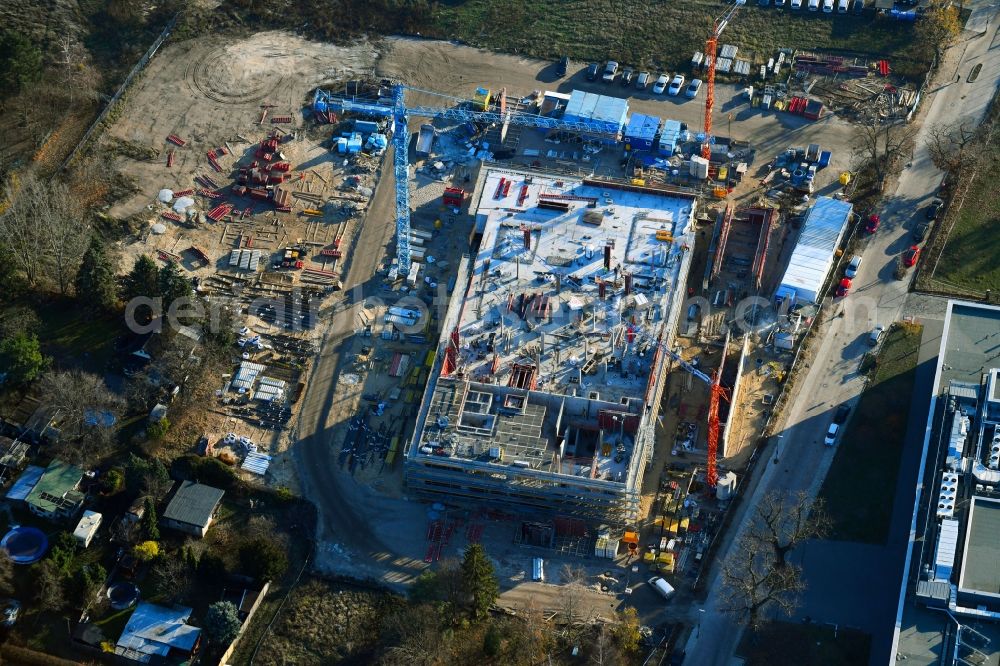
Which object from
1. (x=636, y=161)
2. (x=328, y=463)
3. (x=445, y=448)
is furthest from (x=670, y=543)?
(x=636, y=161)

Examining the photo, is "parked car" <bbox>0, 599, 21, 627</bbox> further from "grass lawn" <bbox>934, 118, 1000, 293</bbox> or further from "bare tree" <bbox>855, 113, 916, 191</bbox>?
"bare tree" <bbox>855, 113, 916, 191</bbox>

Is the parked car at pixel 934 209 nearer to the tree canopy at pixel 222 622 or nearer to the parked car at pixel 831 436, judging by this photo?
the parked car at pixel 831 436

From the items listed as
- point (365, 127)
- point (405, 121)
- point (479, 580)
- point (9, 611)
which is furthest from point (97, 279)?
point (479, 580)

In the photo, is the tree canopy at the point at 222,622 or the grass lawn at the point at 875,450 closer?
the tree canopy at the point at 222,622

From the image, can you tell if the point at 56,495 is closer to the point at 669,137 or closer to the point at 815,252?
the point at 669,137

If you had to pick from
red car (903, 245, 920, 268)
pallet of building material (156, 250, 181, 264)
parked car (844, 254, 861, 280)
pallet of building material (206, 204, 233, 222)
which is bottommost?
pallet of building material (156, 250, 181, 264)

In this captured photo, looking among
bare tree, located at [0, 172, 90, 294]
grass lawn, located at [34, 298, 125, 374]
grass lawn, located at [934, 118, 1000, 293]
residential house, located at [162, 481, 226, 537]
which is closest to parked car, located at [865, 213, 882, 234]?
grass lawn, located at [934, 118, 1000, 293]

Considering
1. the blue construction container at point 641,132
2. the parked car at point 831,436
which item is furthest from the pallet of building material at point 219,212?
the parked car at point 831,436
